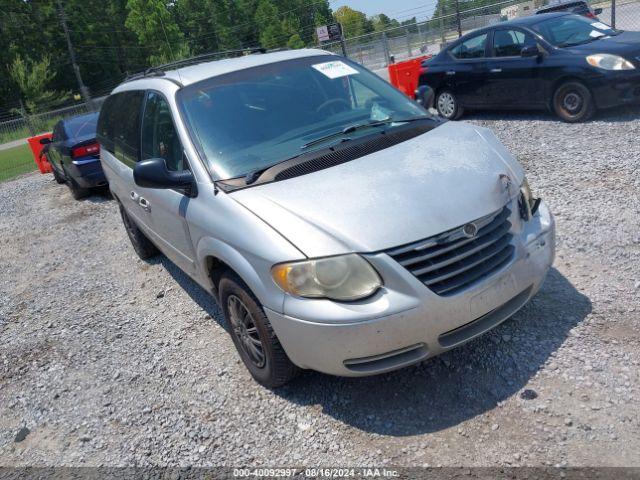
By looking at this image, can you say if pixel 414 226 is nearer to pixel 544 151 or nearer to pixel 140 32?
pixel 544 151

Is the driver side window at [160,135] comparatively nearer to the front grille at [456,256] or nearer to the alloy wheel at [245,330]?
the alloy wheel at [245,330]

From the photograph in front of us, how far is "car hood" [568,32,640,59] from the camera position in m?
7.54

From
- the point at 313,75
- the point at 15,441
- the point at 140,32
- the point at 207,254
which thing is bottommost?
the point at 15,441

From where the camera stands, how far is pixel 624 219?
4723 mm

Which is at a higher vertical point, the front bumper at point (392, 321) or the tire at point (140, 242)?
the front bumper at point (392, 321)

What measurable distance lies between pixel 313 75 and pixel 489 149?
149 centimetres

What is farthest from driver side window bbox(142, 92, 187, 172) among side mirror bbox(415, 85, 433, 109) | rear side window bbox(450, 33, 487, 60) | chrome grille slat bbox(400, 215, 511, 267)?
rear side window bbox(450, 33, 487, 60)

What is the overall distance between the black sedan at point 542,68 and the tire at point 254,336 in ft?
21.6

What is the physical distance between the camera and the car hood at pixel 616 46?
24.7ft

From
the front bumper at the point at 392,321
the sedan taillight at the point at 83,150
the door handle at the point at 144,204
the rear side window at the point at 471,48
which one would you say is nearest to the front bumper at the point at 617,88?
the rear side window at the point at 471,48

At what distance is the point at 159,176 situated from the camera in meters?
3.44

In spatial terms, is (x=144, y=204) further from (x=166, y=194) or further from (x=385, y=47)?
→ (x=385, y=47)

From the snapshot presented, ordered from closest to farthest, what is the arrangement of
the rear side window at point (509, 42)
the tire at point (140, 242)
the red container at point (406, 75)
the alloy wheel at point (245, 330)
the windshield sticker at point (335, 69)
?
1. the alloy wheel at point (245, 330)
2. the windshield sticker at point (335, 69)
3. the tire at point (140, 242)
4. the rear side window at point (509, 42)
5. the red container at point (406, 75)

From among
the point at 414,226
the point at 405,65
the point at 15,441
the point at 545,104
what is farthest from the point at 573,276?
the point at 405,65
